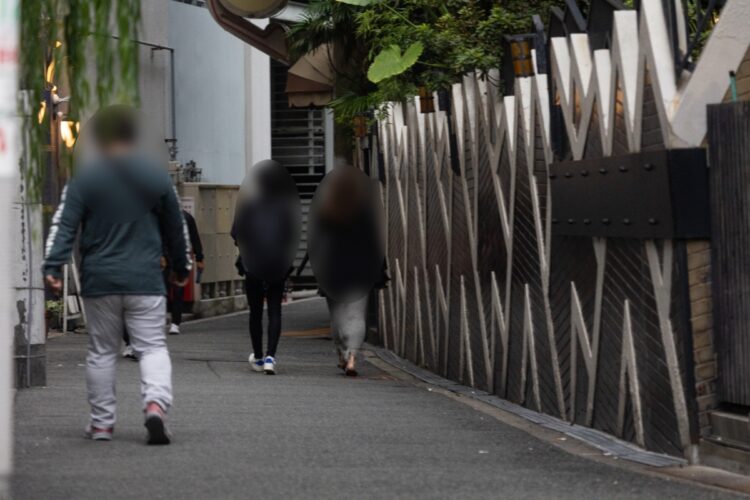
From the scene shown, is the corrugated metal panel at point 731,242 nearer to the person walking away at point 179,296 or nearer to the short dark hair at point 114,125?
the short dark hair at point 114,125

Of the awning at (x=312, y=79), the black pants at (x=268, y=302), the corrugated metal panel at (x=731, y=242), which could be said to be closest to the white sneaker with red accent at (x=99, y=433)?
the corrugated metal panel at (x=731, y=242)

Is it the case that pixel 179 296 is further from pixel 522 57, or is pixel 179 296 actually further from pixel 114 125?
pixel 114 125

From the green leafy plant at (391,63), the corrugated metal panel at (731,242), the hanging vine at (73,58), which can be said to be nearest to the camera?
the hanging vine at (73,58)

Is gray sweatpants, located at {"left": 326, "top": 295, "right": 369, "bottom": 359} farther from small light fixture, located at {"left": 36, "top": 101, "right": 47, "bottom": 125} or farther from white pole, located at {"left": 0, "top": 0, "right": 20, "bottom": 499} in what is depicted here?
white pole, located at {"left": 0, "top": 0, "right": 20, "bottom": 499}

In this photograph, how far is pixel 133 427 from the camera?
9969mm

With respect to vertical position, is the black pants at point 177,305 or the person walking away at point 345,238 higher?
the person walking away at point 345,238

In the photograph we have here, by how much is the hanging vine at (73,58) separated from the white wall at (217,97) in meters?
21.5

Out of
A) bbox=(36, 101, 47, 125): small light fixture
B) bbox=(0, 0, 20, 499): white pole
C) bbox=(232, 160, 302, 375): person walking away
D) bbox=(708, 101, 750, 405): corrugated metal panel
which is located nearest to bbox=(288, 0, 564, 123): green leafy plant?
bbox=(232, 160, 302, 375): person walking away

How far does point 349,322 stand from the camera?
15352mm

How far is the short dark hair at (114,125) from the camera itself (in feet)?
21.6

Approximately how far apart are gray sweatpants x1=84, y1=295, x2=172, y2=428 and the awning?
12453 millimetres

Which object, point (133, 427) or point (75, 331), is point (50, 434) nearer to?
point (133, 427)

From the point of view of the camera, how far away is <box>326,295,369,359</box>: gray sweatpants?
15312 mm

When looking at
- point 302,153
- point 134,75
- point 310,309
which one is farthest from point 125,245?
point 302,153
